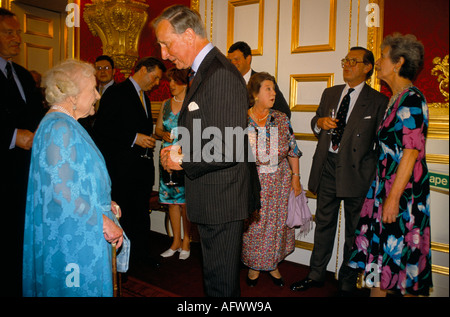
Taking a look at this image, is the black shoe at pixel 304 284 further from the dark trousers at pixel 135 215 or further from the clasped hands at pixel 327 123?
the dark trousers at pixel 135 215

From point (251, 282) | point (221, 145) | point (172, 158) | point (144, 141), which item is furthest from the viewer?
point (144, 141)

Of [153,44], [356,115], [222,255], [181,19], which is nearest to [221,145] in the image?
[222,255]

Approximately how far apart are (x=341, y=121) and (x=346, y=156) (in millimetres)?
309

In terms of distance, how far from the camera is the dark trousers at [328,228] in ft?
9.19

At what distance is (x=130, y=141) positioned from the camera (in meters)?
3.13

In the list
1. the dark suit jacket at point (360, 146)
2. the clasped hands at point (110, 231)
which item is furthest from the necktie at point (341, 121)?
the clasped hands at point (110, 231)

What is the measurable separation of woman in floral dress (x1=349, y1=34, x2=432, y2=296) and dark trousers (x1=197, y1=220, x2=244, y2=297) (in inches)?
37.3

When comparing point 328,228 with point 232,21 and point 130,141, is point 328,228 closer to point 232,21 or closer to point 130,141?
point 130,141

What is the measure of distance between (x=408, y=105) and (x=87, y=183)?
179 cm

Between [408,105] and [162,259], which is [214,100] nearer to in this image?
[408,105]

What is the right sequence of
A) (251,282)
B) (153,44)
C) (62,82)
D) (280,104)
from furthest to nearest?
(153,44)
(280,104)
(251,282)
(62,82)

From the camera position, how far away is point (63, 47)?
5504mm

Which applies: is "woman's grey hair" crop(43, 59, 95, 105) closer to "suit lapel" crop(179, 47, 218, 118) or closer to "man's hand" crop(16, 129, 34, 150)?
→ "suit lapel" crop(179, 47, 218, 118)

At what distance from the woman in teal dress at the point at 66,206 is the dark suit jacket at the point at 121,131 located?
1.34 meters
